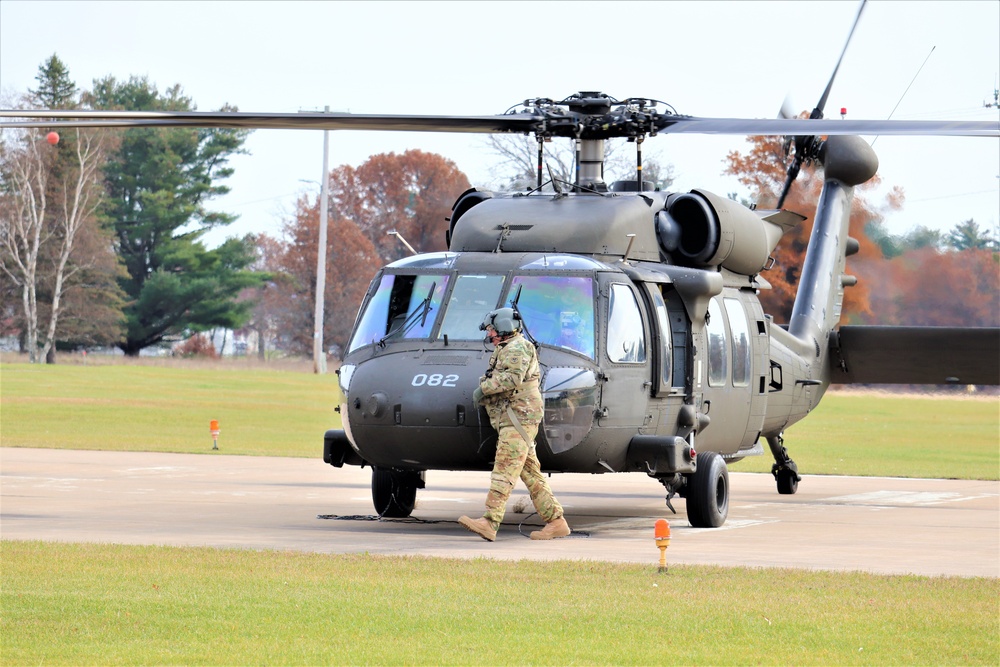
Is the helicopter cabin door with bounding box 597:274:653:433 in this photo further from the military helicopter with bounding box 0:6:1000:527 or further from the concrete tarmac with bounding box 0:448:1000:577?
the concrete tarmac with bounding box 0:448:1000:577

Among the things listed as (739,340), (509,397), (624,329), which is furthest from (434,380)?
(739,340)

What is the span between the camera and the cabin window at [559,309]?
13.3 m

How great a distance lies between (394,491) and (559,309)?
3049mm

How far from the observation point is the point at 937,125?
11352mm

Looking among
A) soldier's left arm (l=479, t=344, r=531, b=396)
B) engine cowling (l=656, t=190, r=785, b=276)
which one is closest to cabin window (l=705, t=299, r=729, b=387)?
engine cowling (l=656, t=190, r=785, b=276)

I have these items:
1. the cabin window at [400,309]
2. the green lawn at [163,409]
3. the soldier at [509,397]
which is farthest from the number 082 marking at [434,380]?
the green lawn at [163,409]

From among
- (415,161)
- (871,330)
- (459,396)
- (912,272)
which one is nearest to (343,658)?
(459,396)

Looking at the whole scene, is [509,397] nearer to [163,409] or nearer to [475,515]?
[475,515]

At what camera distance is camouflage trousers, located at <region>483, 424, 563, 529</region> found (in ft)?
41.4

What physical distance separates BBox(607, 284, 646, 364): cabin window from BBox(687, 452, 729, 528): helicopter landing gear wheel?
145 cm

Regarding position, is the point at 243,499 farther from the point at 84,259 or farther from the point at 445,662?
the point at 84,259

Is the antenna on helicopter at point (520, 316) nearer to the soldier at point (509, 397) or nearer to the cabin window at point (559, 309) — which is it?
the cabin window at point (559, 309)

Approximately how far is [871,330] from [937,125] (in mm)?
7954

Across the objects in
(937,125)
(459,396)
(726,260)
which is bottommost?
(459,396)
